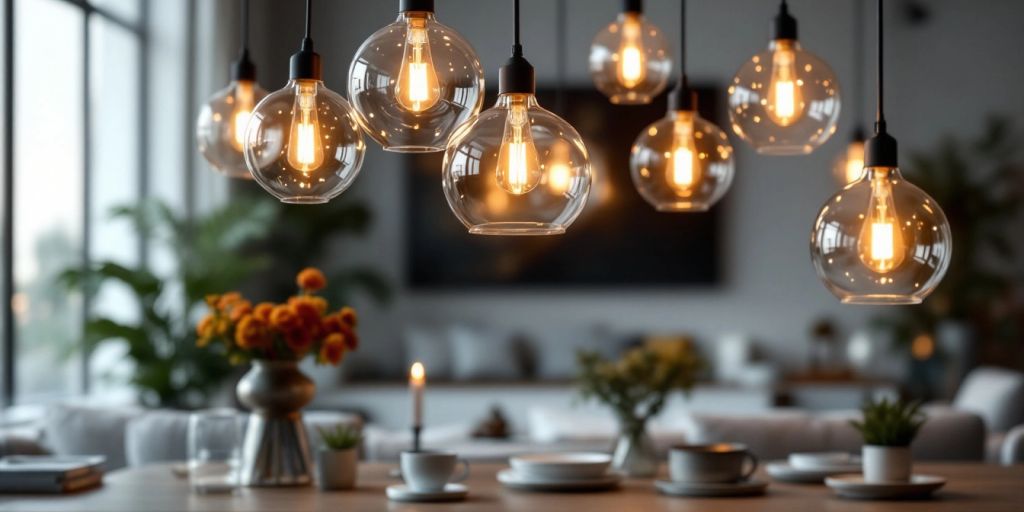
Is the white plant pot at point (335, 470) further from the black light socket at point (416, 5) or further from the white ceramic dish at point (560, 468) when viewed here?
the black light socket at point (416, 5)

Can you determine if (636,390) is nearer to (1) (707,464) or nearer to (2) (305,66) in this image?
(1) (707,464)

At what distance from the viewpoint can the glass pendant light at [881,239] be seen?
2023 millimetres

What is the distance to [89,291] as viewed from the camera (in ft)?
20.0

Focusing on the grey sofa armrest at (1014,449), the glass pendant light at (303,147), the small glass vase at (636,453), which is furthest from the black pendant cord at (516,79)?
the grey sofa armrest at (1014,449)

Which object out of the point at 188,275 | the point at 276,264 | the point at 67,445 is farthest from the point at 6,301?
the point at 276,264

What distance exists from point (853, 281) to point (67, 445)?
9.69ft

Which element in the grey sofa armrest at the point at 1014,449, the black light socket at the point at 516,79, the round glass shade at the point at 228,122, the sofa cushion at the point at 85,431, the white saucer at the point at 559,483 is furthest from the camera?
the grey sofa armrest at the point at 1014,449

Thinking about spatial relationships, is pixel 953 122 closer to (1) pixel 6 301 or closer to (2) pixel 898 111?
(2) pixel 898 111

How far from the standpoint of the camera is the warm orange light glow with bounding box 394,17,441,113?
1.92 metres

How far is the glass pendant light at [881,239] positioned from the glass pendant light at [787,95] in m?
0.61

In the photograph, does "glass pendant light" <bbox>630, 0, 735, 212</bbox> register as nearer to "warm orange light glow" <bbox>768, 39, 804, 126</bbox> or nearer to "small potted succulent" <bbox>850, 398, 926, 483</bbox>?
"warm orange light glow" <bbox>768, 39, 804, 126</bbox>

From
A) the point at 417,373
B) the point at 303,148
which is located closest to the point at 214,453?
the point at 417,373

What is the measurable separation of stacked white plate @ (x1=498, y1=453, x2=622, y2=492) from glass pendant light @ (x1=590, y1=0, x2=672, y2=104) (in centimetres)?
91

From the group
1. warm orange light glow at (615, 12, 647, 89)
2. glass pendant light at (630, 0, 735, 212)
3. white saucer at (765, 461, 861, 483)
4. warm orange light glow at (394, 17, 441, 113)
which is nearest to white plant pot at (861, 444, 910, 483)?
white saucer at (765, 461, 861, 483)
